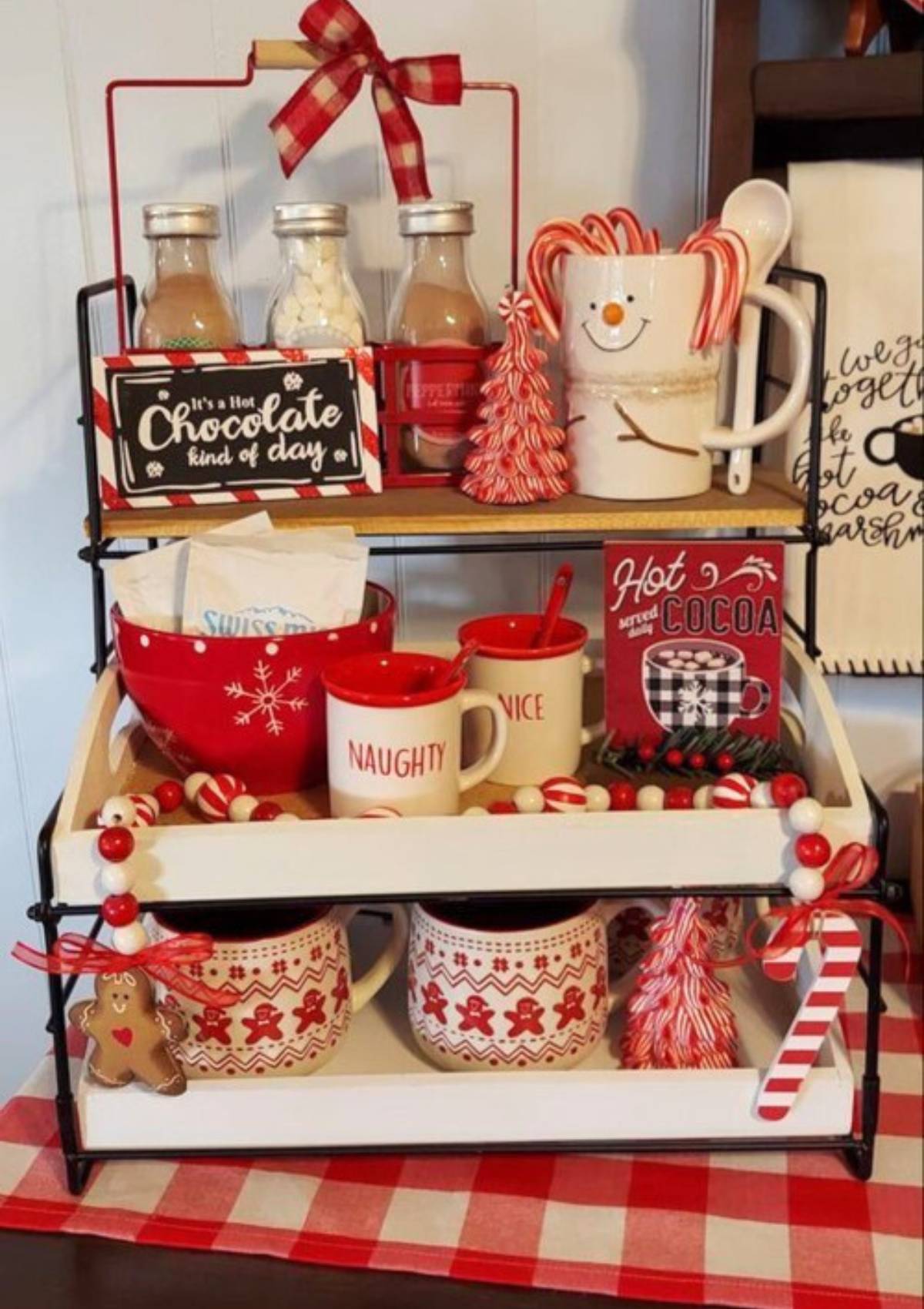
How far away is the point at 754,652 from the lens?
94 cm

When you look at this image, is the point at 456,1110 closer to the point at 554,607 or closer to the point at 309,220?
the point at 554,607

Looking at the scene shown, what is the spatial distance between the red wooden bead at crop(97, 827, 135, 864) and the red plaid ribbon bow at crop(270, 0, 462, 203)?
47 centimetres

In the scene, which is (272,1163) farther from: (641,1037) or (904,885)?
(904,885)

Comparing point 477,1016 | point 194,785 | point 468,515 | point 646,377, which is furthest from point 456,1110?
point 646,377

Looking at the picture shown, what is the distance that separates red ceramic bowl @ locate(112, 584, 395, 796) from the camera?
0.88m

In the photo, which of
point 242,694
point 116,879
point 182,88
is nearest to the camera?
point 116,879

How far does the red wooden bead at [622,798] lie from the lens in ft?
2.88

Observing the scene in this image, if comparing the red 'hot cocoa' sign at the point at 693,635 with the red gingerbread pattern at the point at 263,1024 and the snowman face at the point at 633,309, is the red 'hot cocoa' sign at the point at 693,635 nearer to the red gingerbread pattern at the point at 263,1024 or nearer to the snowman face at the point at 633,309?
the snowman face at the point at 633,309

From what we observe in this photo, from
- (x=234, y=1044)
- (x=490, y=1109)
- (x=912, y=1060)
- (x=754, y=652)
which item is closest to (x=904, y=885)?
(x=912, y=1060)

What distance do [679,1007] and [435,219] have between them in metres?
0.55

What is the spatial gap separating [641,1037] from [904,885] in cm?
44

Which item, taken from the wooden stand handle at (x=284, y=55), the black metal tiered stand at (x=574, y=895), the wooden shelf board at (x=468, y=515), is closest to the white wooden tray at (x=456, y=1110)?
the black metal tiered stand at (x=574, y=895)

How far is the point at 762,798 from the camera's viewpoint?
2.74ft

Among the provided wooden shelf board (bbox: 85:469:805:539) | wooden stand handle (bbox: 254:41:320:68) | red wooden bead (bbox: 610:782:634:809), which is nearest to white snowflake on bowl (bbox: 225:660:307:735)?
wooden shelf board (bbox: 85:469:805:539)
